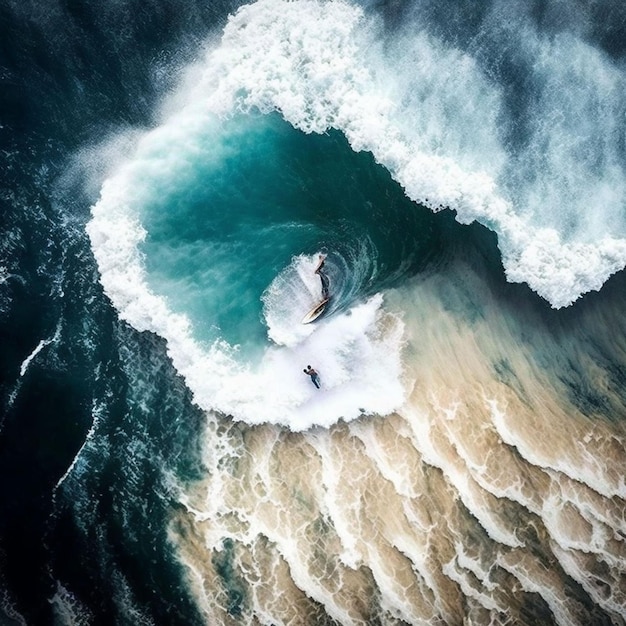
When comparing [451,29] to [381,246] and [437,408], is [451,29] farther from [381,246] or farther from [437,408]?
[437,408]

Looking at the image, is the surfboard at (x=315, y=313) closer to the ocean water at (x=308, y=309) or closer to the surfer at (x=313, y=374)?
the ocean water at (x=308, y=309)

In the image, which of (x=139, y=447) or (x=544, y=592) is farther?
(x=139, y=447)

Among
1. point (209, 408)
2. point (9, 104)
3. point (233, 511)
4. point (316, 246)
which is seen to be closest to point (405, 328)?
point (316, 246)

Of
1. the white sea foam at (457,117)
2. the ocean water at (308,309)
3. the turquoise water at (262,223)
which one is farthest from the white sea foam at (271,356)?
the white sea foam at (457,117)

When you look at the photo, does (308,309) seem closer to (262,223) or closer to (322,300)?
(322,300)

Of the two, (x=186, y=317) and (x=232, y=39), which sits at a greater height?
(x=232, y=39)

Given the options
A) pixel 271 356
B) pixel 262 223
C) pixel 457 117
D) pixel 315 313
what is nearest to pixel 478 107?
pixel 457 117
